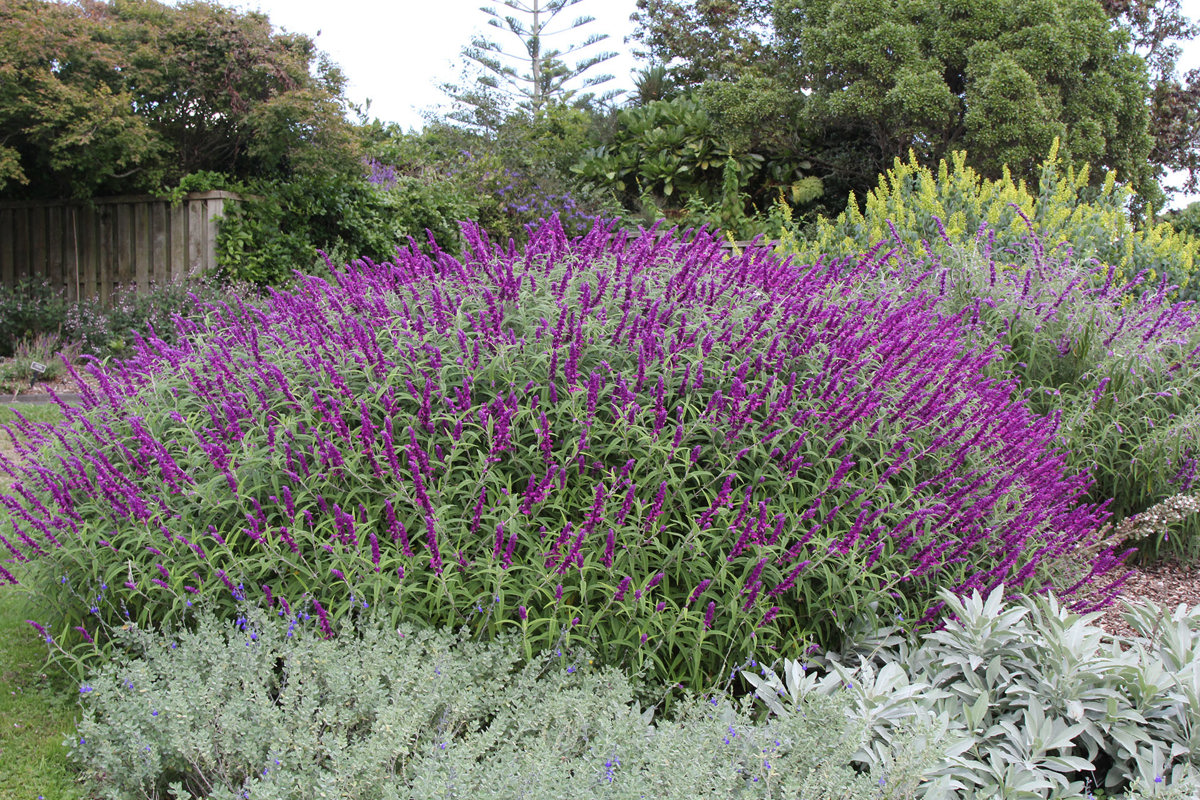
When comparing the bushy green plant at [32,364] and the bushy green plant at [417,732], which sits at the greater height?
the bushy green plant at [417,732]

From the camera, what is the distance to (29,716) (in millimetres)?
2957

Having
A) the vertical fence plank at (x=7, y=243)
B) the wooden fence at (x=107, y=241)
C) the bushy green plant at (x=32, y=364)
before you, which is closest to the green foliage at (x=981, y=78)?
the wooden fence at (x=107, y=241)

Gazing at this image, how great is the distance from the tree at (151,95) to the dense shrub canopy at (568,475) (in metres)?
8.42

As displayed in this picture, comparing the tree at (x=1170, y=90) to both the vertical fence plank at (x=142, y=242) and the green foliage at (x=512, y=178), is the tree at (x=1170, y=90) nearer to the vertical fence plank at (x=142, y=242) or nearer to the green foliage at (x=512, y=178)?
the green foliage at (x=512, y=178)

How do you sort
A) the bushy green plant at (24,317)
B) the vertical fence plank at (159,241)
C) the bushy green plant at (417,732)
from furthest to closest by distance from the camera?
the vertical fence plank at (159,241), the bushy green plant at (24,317), the bushy green plant at (417,732)

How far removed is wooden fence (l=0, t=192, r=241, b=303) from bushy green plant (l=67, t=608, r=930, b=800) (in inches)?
391

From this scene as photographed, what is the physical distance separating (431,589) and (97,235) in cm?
1197

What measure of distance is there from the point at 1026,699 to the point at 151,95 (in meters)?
12.4

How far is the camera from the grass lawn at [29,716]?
260cm

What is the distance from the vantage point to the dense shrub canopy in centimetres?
286

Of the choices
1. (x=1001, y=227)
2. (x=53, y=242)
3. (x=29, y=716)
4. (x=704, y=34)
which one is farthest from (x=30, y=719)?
(x=704, y=34)

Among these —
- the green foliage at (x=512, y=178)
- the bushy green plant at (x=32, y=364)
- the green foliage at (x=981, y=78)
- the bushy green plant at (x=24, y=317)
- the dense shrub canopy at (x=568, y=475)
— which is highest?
the green foliage at (x=981, y=78)

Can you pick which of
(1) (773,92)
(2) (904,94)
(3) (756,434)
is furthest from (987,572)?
(1) (773,92)

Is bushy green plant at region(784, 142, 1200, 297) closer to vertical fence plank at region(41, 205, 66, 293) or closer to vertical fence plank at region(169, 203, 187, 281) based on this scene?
vertical fence plank at region(169, 203, 187, 281)
